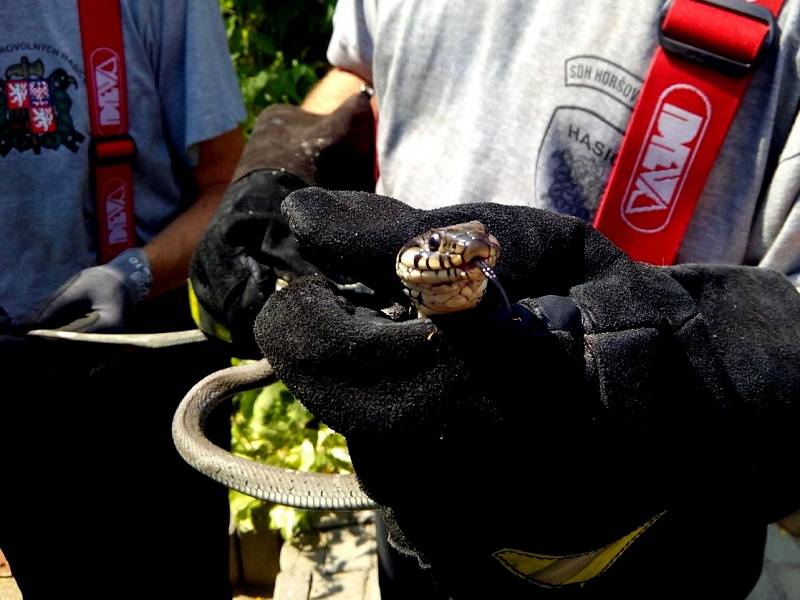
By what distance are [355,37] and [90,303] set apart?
1131mm

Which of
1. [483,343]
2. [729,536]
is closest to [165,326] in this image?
[483,343]

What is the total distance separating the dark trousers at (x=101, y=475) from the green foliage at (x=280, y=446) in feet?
2.98

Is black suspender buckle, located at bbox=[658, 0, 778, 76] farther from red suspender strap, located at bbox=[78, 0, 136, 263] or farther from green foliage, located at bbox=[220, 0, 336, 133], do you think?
green foliage, located at bbox=[220, 0, 336, 133]

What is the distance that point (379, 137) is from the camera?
2.00m

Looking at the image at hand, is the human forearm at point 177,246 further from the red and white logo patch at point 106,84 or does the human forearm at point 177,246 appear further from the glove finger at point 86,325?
the red and white logo patch at point 106,84

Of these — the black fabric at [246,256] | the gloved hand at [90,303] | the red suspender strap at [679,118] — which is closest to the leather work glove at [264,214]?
the black fabric at [246,256]

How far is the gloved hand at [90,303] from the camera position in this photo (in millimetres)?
2391

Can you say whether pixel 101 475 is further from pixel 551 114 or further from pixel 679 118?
pixel 679 118

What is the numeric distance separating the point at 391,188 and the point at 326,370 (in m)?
0.79

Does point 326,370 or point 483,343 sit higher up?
point 483,343

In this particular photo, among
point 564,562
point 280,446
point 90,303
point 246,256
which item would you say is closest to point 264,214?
point 246,256

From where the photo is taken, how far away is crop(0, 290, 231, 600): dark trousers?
2.43 meters

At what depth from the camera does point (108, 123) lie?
2447 millimetres

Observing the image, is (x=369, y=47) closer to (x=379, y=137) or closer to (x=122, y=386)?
(x=379, y=137)
